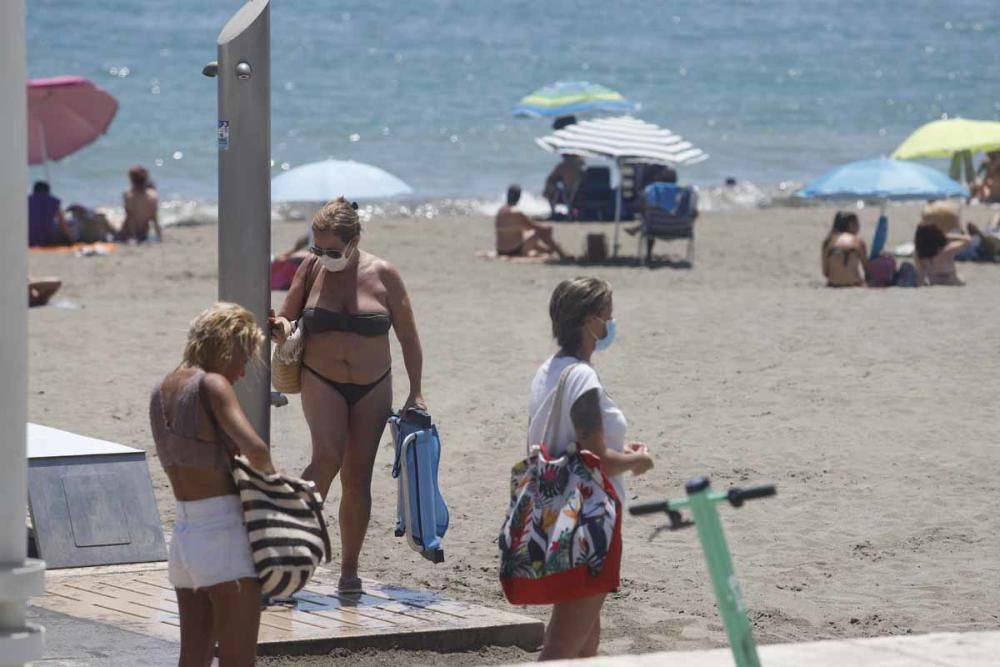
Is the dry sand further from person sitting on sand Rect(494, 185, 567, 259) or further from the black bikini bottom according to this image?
the black bikini bottom

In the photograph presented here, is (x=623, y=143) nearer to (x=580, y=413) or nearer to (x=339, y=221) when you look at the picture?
(x=339, y=221)

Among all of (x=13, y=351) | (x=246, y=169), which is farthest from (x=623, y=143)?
(x=13, y=351)

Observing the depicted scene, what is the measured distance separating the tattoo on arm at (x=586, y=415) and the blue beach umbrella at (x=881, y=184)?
11.1 m

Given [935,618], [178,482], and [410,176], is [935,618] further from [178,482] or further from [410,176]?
[410,176]

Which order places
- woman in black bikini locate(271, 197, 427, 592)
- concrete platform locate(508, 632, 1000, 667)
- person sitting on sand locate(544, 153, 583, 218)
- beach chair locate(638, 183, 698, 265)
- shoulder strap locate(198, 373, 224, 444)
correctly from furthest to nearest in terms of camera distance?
person sitting on sand locate(544, 153, 583, 218), beach chair locate(638, 183, 698, 265), woman in black bikini locate(271, 197, 427, 592), shoulder strap locate(198, 373, 224, 444), concrete platform locate(508, 632, 1000, 667)

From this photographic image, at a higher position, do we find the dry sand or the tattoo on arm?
the tattoo on arm

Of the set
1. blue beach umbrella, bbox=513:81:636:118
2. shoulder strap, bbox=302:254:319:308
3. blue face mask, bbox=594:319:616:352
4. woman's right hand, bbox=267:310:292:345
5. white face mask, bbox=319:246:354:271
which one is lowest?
woman's right hand, bbox=267:310:292:345

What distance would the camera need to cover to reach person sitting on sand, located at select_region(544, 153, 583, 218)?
20.8m

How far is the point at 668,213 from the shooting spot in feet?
55.9

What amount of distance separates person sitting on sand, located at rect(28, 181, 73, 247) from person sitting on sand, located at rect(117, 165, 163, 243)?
884 mm

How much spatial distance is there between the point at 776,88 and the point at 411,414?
45302 mm

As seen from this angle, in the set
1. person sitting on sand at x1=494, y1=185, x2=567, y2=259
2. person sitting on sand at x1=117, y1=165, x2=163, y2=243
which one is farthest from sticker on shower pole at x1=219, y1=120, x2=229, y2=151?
person sitting on sand at x1=117, y1=165, x2=163, y2=243

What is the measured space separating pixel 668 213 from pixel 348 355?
446 inches

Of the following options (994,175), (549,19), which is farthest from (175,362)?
(549,19)
